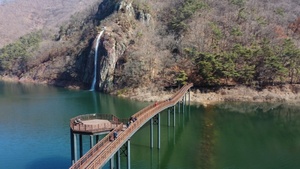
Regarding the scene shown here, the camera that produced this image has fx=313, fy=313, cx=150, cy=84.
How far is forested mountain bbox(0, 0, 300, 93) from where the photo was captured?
85.5 m

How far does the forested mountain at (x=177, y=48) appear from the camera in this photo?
281ft

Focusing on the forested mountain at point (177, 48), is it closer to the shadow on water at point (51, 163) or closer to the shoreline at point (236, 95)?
the shoreline at point (236, 95)

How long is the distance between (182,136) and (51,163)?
22.4m

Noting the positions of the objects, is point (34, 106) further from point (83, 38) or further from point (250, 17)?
point (250, 17)

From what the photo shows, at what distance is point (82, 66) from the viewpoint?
114562mm

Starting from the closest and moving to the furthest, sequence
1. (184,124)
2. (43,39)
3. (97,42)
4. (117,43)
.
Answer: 1. (184,124)
2. (117,43)
3. (97,42)
4. (43,39)

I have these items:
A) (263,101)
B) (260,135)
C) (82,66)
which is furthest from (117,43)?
(260,135)

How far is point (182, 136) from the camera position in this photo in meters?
52.6

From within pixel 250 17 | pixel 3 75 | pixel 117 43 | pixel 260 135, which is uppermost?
pixel 250 17

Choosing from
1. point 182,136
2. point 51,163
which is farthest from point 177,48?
point 51,163

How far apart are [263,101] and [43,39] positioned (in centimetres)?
12793

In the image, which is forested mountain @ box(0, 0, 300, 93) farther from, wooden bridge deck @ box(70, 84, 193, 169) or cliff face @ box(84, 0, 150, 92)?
wooden bridge deck @ box(70, 84, 193, 169)

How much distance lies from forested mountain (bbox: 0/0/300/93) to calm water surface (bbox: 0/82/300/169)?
12075 mm

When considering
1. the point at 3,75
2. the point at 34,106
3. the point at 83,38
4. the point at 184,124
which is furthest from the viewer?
the point at 3,75
